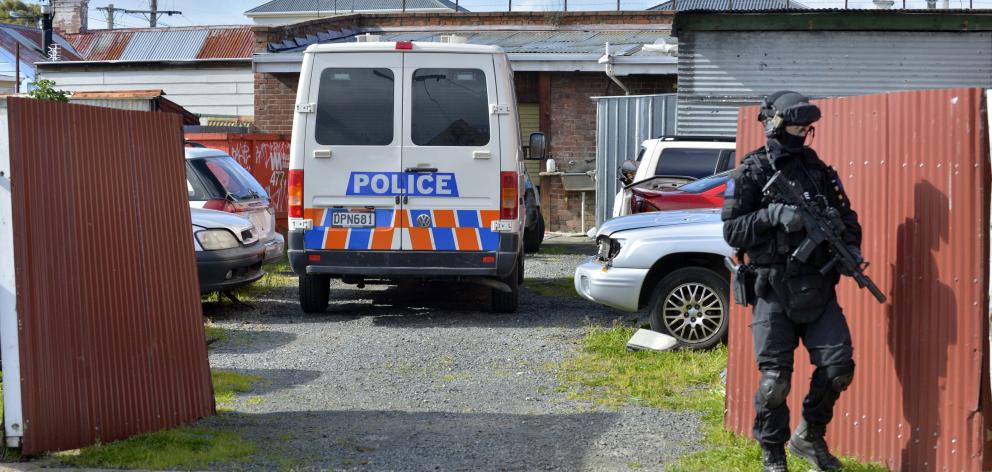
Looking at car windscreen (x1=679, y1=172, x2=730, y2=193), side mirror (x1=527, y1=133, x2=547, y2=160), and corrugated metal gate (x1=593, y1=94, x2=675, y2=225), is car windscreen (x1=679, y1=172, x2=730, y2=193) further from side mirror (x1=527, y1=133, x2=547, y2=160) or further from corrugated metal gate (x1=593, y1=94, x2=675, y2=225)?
corrugated metal gate (x1=593, y1=94, x2=675, y2=225)

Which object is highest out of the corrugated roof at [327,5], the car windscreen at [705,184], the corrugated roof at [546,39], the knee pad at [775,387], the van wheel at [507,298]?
the corrugated roof at [327,5]

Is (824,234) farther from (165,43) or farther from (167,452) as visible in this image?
(165,43)

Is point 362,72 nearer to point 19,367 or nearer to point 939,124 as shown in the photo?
point 19,367

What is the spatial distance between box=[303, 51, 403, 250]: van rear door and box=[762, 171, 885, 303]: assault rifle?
603cm

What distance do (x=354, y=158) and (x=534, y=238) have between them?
769cm

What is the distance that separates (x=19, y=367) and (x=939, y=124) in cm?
403

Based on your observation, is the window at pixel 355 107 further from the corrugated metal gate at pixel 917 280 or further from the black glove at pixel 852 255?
the black glove at pixel 852 255

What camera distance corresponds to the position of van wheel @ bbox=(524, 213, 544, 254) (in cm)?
1802

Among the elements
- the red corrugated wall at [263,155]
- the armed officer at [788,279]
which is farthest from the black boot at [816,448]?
the red corrugated wall at [263,155]

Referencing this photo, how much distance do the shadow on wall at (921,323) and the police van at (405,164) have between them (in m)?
5.72

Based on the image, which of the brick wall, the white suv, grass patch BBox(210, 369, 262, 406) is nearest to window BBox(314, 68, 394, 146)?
grass patch BBox(210, 369, 262, 406)

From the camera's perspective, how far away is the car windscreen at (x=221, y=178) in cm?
1226

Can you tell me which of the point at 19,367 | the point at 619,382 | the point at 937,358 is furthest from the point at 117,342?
the point at 937,358

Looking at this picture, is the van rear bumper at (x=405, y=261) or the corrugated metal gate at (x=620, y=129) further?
the corrugated metal gate at (x=620, y=129)
